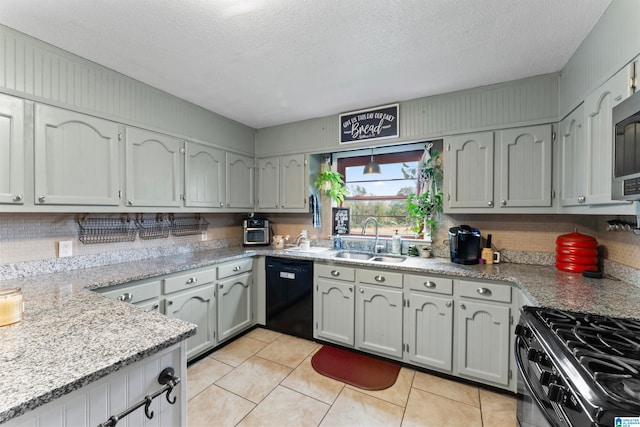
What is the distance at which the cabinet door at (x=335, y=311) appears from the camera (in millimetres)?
2551

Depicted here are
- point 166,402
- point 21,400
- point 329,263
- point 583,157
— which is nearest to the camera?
point 21,400

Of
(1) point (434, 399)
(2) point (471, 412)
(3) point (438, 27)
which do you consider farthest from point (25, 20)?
(2) point (471, 412)

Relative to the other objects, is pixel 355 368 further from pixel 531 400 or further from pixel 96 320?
pixel 96 320

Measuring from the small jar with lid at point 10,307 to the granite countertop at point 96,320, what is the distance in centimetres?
4

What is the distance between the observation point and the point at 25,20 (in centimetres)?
155

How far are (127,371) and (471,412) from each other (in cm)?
209

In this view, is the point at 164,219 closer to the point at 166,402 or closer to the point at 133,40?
the point at 133,40

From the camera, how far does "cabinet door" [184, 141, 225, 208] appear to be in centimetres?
269

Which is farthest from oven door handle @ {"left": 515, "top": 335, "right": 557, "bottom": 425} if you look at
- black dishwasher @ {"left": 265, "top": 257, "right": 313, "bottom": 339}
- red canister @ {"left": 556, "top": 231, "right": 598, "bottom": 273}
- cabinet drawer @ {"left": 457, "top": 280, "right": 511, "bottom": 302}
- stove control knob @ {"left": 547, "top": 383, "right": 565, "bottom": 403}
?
black dishwasher @ {"left": 265, "top": 257, "right": 313, "bottom": 339}

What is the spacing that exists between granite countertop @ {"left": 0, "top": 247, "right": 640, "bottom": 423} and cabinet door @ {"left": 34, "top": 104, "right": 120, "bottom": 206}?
1.90 feet

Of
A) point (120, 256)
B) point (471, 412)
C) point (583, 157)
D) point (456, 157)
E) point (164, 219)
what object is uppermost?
point (456, 157)

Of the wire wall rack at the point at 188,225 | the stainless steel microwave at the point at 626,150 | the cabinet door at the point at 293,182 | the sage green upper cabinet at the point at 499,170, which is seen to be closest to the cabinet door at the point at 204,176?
the wire wall rack at the point at 188,225

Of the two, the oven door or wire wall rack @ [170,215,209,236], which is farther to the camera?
wire wall rack @ [170,215,209,236]

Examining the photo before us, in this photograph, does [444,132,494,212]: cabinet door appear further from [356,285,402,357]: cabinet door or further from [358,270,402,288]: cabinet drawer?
[356,285,402,357]: cabinet door
